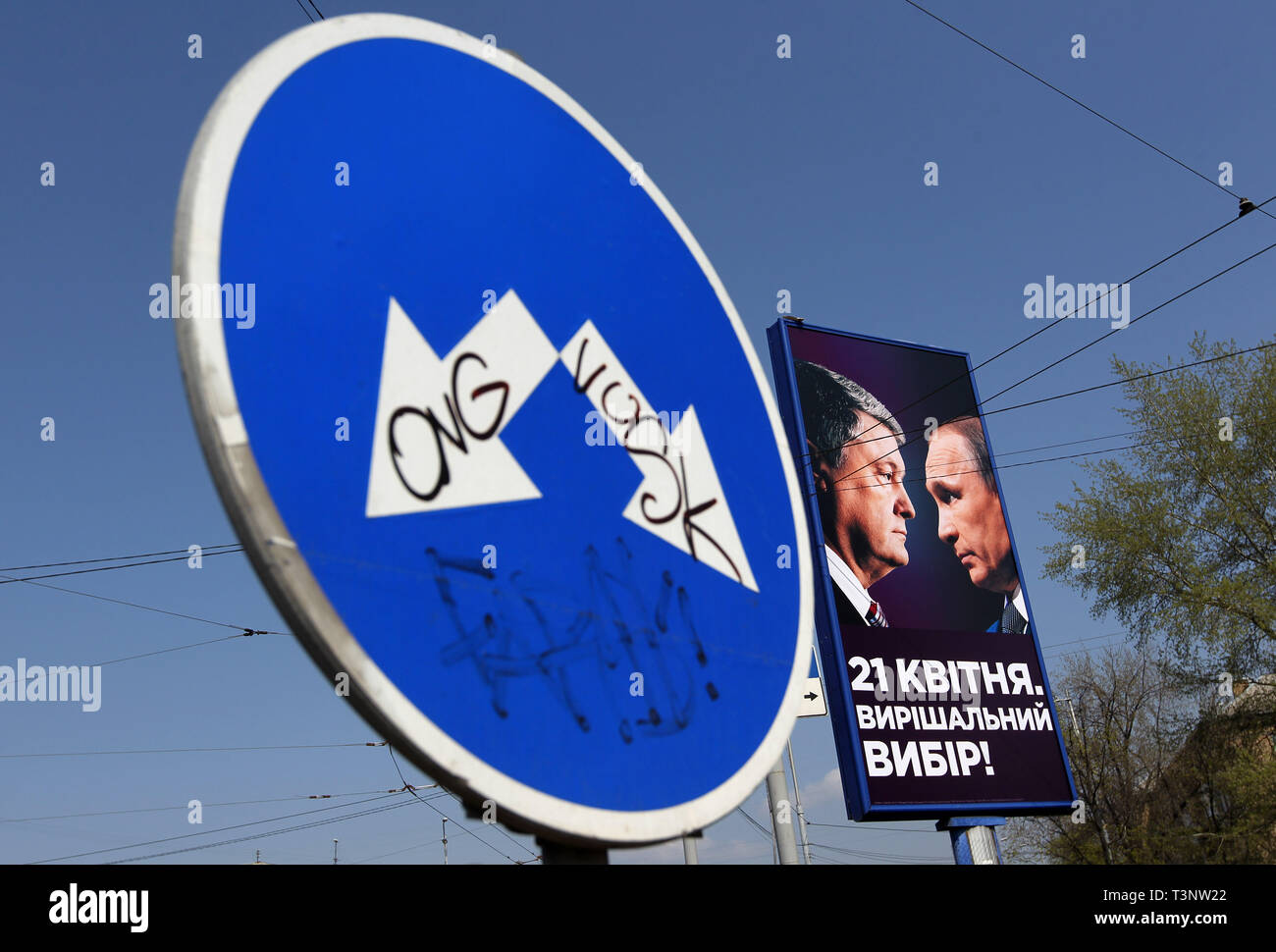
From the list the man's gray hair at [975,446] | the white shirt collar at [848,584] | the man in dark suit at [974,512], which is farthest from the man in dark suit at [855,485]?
the man's gray hair at [975,446]

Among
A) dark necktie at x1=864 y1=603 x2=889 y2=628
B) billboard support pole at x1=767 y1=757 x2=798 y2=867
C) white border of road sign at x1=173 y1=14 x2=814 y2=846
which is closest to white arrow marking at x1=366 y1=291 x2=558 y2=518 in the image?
white border of road sign at x1=173 y1=14 x2=814 y2=846

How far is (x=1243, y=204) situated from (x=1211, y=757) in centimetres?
1684

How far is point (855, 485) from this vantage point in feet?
34.4

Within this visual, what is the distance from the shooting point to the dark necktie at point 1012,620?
10.7 metres

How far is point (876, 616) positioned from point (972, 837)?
2194 mm

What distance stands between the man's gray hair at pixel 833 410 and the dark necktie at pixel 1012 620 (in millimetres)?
2060

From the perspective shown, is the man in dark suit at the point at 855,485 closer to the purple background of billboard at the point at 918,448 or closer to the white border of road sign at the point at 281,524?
the purple background of billboard at the point at 918,448

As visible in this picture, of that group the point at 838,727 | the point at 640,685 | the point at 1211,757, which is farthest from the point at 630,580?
the point at 1211,757

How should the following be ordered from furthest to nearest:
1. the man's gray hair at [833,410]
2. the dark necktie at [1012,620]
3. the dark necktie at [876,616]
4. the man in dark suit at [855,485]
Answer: the dark necktie at [1012,620] → the man's gray hair at [833,410] → the man in dark suit at [855,485] → the dark necktie at [876,616]

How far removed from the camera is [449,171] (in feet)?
5.65

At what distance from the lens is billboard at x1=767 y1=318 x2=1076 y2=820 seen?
9406 millimetres

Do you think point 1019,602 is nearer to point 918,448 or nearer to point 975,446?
point 975,446

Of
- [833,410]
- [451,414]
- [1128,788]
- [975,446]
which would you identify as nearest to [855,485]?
[833,410]
